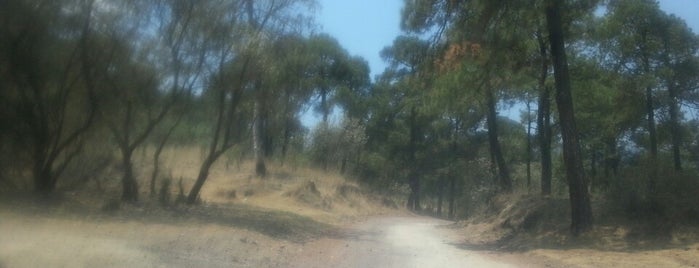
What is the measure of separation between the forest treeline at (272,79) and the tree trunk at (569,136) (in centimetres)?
4

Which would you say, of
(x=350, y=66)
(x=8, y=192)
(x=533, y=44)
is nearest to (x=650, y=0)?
(x=533, y=44)

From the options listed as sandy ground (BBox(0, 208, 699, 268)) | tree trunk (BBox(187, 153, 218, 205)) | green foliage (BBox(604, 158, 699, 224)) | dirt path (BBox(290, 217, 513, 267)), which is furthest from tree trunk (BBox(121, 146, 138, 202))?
green foliage (BBox(604, 158, 699, 224))

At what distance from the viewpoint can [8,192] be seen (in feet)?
57.9

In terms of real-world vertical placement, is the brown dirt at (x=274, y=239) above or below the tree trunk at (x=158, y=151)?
below

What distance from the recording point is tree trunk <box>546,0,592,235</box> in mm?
18281

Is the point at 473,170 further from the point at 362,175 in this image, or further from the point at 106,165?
the point at 106,165

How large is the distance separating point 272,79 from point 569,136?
30.8ft

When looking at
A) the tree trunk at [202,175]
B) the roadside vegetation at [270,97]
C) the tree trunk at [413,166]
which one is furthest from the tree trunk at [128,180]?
the tree trunk at [413,166]

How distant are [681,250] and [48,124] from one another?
54.0 feet

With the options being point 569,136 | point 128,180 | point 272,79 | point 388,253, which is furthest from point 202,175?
point 569,136

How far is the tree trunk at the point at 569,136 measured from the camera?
18281 mm

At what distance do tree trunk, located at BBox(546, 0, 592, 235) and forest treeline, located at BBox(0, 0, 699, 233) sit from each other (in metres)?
0.04

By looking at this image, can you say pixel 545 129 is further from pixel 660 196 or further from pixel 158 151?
pixel 158 151

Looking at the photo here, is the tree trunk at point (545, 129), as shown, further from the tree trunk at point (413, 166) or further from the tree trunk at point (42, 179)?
the tree trunk at point (413, 166)
